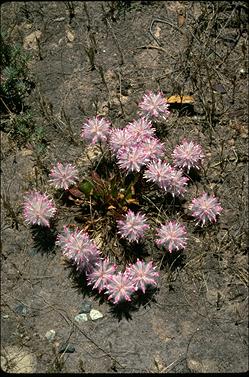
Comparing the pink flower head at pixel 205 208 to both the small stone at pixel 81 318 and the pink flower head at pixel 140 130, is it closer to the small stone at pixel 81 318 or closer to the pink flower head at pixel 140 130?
the pink flower head at pixel 140 130

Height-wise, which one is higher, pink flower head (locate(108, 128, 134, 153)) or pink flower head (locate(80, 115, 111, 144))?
pink flower head (locate(80, 115, 111, 144))

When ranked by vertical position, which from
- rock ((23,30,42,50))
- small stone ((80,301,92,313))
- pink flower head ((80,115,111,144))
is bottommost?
small stone ((80,301,92,313))

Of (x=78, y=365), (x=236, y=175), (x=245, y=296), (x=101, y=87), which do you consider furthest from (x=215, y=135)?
(x=78, y=365)

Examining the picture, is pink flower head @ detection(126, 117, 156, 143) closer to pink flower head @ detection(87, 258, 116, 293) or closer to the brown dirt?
the brown dirt

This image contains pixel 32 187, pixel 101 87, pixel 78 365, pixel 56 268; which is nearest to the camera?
pixel 78 365

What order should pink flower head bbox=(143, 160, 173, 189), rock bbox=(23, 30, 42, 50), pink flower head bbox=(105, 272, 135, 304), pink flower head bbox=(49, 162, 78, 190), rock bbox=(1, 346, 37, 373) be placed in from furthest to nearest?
1. rock bbox=(23, 30, 42, 50)
2. pink flower head bbox=(49, 162, 78, 190)
3. pink flower head bbox=(143, 160, 173, 189)
4. rock bbox=(1, 346, 37, 373)
5. pink flower head bbox=(105, 272, 135, 304)

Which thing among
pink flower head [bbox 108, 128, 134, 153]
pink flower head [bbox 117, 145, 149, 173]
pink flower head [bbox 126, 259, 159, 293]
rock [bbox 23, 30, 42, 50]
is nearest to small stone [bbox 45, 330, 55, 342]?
pink flower head [bbox 126, 259, 159, 293]

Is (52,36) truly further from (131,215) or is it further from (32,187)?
(131,215)
